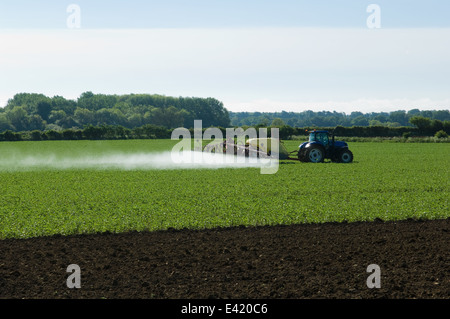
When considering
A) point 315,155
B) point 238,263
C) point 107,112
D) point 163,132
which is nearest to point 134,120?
point 107,112

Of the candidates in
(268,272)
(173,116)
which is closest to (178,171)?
(268,272)

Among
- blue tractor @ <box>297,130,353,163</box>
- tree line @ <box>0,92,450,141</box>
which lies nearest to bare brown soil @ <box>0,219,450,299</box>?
blue tractor @ <box>297,130,353,163</box>

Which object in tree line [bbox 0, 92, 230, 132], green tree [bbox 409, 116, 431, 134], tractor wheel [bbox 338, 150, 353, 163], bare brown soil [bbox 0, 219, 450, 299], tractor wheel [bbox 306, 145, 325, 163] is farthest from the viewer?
tree line [bbox 0, 92, 230, 132]

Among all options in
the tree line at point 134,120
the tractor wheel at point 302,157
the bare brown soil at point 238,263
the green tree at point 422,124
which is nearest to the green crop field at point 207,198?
the bare brown soil at point 238,263

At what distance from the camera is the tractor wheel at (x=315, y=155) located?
29812 millimetres

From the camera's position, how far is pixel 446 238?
36.7ft

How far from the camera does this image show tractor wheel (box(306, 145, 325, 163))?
97.8 ft

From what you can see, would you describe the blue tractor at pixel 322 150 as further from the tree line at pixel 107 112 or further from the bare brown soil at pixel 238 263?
the tree line at pixel 107 112

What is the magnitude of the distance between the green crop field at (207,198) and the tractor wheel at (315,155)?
443 cm

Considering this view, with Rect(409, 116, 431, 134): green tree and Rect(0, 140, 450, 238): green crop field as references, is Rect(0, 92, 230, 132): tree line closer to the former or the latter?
Rect(409, 116, 431, 134): green tree

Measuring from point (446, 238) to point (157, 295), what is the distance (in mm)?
7285

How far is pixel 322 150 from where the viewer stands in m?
30.0

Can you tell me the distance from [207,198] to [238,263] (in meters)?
7.12

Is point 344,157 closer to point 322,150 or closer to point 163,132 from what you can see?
point 322,150
